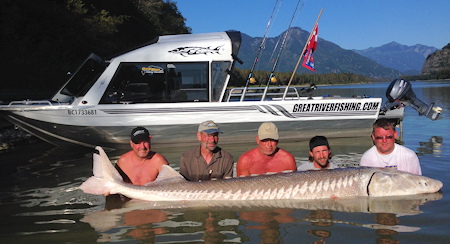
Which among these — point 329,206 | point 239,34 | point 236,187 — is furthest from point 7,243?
point 239,34

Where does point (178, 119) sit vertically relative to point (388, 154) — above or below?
above

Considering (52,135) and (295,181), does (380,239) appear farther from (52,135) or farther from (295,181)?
(52,135)

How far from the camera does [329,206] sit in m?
4.68

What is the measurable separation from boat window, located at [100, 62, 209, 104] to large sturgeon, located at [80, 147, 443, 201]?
16.3 ft

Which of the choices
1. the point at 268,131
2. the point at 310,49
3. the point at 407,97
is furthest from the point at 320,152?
the point at 310,49

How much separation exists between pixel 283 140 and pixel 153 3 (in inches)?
1493

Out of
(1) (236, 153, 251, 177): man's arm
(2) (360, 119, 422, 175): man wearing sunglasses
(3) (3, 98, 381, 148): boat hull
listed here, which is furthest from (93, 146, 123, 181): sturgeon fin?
(3) (3, 98, 381, 148): boat hull

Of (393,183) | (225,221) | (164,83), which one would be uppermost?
(164,83)

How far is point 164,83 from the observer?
381 inches

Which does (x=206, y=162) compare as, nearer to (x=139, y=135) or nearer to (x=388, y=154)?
(x=139, y=135)

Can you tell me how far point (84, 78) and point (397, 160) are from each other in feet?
22.9

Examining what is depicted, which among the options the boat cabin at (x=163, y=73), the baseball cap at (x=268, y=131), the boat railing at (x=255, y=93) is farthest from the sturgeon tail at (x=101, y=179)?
the boat railing at (x=255, y=93)

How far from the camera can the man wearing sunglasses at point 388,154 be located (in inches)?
187

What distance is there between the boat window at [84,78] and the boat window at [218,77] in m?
2.37
